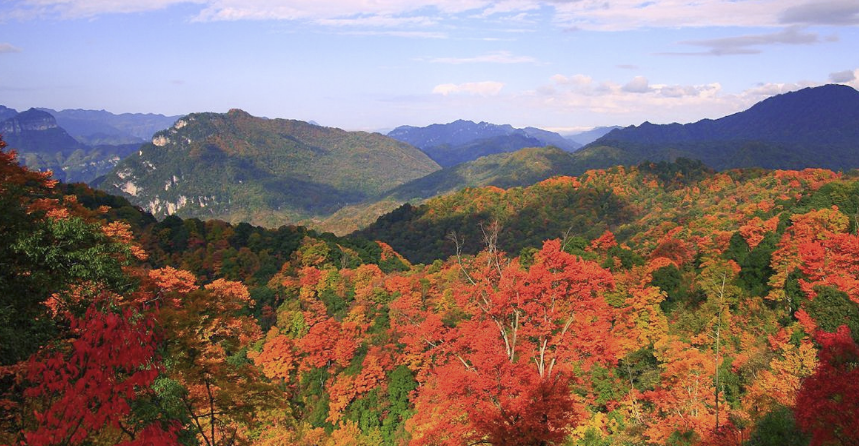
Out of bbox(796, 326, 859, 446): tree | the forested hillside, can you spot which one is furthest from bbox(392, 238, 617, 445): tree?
bbox(796, 326, 859, 446): tree

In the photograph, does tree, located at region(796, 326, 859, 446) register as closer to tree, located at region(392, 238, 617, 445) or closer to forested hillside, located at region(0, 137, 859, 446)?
forested hillside, located at region(0, 137, 859, 446)

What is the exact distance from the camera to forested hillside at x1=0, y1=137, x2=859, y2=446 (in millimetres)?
11344

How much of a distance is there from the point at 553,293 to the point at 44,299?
15.7 m

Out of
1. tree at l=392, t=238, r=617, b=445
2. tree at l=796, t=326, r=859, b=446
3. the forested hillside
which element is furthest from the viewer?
tree at l=392, t=238, r=617, b=445

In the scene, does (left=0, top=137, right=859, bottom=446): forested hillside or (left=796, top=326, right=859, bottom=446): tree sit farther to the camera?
(left=796, top=326, right=859, bottom=446): tree

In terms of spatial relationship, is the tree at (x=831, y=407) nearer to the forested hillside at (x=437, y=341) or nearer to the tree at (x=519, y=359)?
the forested hillside at (x=437, y=341)

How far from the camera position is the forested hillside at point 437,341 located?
11344 millimetres

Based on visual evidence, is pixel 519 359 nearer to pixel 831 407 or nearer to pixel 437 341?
pixel 831 407

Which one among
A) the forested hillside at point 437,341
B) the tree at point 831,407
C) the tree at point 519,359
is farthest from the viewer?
the tree at point 519,359

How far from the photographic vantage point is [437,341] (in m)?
29.8

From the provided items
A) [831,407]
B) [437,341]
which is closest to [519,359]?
[831,407]

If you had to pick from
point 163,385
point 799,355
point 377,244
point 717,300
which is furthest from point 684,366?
point 377,244

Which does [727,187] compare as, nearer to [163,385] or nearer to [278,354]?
[278,354]

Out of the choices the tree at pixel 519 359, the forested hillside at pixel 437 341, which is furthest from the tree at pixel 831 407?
the tree at pixel 519 359
